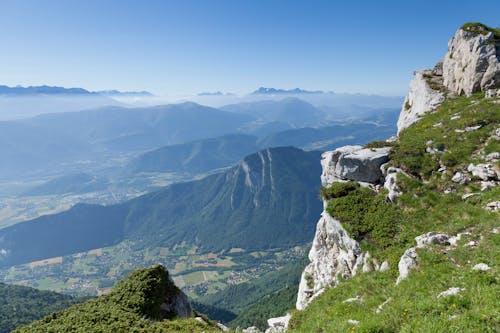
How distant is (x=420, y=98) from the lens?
46.8 meters

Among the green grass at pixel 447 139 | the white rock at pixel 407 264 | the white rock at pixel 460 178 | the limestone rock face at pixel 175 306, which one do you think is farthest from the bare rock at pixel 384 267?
the limestone rock face at pixel 175 306

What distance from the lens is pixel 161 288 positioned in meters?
25.4

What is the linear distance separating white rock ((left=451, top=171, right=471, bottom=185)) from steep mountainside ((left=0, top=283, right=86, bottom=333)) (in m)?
142

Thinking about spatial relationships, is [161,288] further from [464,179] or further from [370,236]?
[464,179]

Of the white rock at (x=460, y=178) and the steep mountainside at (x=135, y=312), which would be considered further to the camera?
the white rock at (x=460, y=178)

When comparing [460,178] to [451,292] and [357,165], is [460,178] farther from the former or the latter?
[451,292]

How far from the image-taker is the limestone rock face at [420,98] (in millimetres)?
41938

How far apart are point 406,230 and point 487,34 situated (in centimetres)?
3651

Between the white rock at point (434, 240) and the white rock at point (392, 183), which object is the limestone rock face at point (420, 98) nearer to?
the white rock at point (392, 183)

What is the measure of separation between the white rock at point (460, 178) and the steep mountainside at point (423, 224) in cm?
7

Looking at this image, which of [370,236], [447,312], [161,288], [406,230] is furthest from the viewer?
[161,288]

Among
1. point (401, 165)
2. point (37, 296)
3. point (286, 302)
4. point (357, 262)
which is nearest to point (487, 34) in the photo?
point (401, 165)

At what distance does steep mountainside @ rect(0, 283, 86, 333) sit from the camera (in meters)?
109

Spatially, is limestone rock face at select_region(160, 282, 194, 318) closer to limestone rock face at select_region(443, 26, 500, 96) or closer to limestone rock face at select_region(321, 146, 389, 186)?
limestone rock face at select_region(321, 146, 389, 186)
